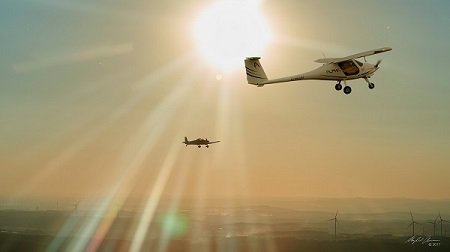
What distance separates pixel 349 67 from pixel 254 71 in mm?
18083

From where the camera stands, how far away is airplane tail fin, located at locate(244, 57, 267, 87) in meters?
96.6

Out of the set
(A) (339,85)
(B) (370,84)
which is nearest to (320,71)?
(A) (339,85)

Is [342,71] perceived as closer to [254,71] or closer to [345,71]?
[345,71]

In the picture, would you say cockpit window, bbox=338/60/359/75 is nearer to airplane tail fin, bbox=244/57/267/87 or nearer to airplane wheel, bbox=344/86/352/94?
airplane wheel, bbox=344/86/352/94

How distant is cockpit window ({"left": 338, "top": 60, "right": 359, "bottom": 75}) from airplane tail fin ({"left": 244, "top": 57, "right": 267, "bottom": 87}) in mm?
15007

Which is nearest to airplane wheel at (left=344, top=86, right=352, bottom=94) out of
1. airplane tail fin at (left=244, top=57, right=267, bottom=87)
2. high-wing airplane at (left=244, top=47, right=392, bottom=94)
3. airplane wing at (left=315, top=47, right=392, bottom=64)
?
high-wing airplane at (left=244, top=47, right=392, bottom=94)

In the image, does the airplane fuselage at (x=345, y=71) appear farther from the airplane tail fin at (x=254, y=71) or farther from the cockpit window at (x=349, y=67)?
the airplane tail fin at (x=254, y=71)

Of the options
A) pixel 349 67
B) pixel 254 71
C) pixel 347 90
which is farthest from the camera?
pixel 254 71

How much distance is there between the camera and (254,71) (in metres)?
97.7

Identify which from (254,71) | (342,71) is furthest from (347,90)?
(254,71)

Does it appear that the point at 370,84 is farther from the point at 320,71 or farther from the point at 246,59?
the point at 246,59

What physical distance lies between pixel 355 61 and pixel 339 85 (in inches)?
204

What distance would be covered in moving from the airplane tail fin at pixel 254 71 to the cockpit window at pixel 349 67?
1501 centimetres

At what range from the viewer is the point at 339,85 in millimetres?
91125
